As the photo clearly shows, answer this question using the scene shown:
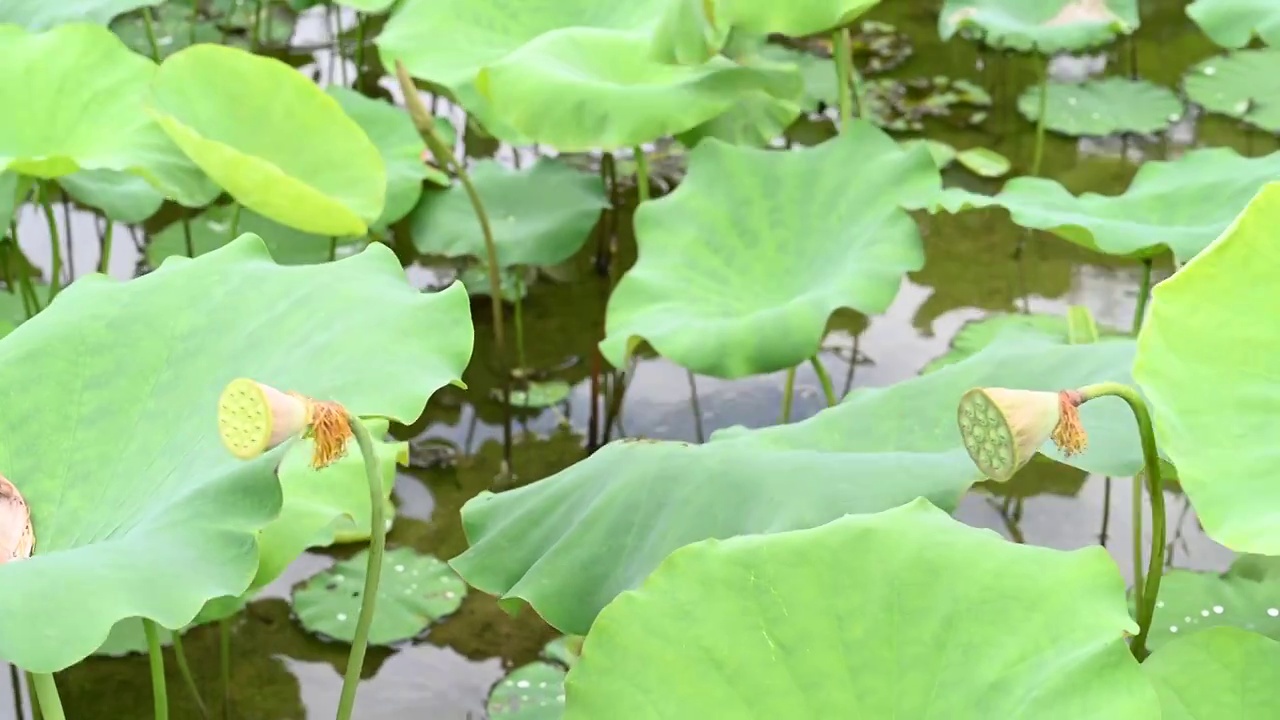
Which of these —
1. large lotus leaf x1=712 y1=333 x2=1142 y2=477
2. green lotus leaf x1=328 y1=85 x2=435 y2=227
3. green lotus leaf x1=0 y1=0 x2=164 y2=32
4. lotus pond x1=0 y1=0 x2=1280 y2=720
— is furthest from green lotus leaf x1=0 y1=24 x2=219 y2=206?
large lotus leaf x1=712 y1=333 x2=1142 y2=477

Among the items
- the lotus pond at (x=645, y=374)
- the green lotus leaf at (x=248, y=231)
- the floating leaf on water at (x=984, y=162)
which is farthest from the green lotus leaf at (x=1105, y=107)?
the green lotus leaf at (x=248, y=231)

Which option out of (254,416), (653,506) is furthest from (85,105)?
(254,416)

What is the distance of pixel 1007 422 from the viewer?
0.86 metres

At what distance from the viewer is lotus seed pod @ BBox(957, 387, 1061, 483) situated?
86cm

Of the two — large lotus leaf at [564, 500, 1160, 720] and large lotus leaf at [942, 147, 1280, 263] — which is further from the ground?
large lotus leaf at [564, 500, 1160, 720]

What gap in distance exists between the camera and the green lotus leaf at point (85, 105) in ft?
6.16

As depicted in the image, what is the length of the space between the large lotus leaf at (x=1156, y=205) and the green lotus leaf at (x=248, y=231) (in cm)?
121

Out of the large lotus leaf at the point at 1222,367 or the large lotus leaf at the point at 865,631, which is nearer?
the large lotus leaf at the point at 865,631

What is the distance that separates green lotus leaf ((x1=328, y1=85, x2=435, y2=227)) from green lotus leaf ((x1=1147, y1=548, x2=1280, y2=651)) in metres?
1.34

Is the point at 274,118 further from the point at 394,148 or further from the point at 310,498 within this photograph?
the point at 310,498

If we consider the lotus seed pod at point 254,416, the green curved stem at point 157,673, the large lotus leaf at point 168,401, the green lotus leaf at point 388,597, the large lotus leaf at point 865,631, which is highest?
the lotus seed pod at point 254,416

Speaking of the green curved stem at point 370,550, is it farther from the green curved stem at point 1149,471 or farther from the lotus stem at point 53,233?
the lotus stem at point 53,233

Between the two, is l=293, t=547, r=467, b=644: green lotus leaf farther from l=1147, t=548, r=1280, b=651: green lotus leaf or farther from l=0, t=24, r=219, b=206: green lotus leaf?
l=1147, t=548, r=1280, b=651: green lotus leaf

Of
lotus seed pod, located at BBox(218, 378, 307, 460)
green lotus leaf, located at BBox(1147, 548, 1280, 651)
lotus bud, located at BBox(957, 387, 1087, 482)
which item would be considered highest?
lotus seed pod, located at BBox(218, 378, 307, 460)
